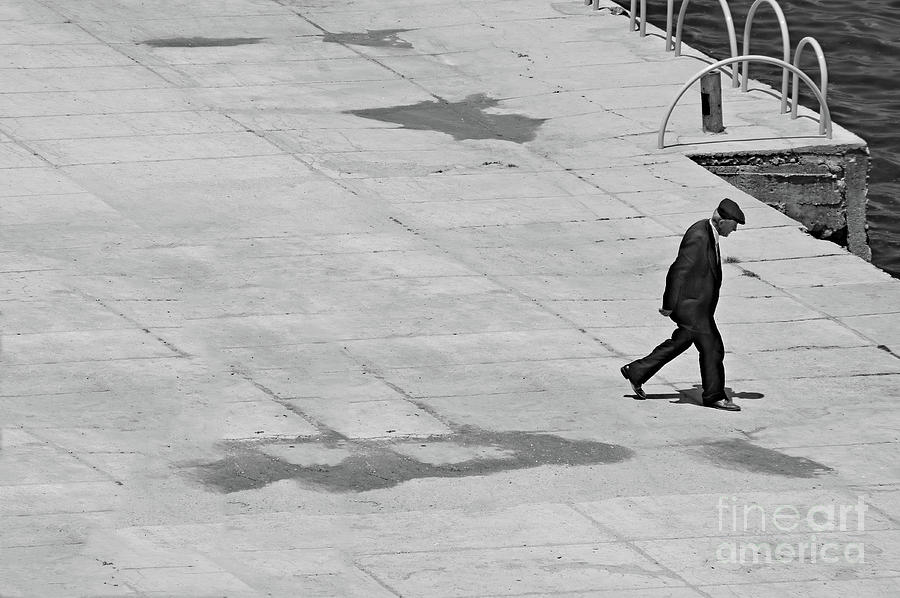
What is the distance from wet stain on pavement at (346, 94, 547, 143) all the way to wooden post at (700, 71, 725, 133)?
6.48ft

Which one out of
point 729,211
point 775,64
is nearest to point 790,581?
point 729,211

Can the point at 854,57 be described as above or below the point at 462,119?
below

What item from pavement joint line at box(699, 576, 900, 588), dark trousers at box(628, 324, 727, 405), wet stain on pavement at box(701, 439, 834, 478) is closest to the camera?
pavement joint line at box(699, 576, 900, 588)

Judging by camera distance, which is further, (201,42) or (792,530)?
(201,42)

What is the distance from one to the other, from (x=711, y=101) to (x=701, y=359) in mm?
6702

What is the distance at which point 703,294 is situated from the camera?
1294 centimetres

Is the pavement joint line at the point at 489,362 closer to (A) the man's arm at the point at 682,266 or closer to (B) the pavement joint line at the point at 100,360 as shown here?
(A) the man's arm at the point at 682,266

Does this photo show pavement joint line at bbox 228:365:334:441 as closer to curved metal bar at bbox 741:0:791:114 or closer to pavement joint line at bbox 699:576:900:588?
pavement joint line at bbox 699:576:900:588

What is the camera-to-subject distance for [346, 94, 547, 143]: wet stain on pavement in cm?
1939

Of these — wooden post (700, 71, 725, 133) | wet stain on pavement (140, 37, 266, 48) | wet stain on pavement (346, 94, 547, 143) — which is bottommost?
wet stain on pavement (346, 94, 547, 143)

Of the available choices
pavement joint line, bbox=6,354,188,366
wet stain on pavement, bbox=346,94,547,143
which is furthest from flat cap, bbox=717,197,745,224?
wet stain on pavement, bbox=346,94,547,143

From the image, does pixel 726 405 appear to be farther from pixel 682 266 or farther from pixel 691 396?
pixel 682 266

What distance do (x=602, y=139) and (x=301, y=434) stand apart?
7885 mm

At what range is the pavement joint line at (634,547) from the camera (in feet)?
34.3
